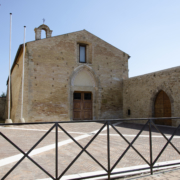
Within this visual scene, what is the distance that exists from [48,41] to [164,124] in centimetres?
1089

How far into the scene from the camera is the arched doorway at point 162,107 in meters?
12.3

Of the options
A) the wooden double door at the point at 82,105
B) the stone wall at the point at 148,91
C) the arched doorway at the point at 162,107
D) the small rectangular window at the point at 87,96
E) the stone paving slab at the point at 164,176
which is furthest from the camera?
the small rectangular window at the point at 87,96

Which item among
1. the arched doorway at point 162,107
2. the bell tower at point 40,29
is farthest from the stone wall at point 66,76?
the arched doorway at point 162,107

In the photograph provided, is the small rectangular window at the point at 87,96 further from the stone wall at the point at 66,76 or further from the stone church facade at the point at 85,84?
the stone wall at the point at 66,76

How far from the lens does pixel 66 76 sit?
15172 millimetres

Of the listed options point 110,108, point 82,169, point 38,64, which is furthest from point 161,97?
point 82,169

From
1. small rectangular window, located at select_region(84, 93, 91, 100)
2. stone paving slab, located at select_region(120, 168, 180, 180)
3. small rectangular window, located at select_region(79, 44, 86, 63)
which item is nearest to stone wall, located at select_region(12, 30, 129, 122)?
small rectangular window, located at select_region(79, 44, 86, 63)

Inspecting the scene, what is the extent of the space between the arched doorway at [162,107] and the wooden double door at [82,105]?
5.72m

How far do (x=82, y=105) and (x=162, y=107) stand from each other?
664 cm

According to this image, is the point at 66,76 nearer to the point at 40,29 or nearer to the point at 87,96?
the point at 87,96

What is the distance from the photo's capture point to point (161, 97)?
505 inches

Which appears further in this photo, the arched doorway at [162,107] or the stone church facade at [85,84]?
the stone church facade at [85,84]

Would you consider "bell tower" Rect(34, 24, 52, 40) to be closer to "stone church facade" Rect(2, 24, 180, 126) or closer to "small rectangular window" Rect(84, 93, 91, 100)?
"stone church facade" Rect(2, 24, 180, 126)

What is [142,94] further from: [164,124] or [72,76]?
[72,76]
